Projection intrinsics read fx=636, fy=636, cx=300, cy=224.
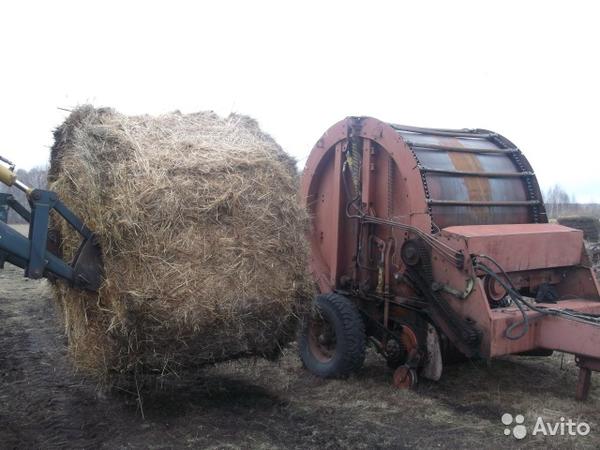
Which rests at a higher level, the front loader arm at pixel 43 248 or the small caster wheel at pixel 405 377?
the front loader arm at pixel 43 248

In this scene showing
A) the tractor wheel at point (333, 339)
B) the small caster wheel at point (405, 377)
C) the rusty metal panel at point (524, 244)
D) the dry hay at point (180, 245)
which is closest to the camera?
the dry hay at point (180, 245)

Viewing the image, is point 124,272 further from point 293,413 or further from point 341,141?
point 341,141

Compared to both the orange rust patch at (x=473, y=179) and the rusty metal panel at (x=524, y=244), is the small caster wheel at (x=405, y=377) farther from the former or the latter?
the orange rust patch at (x=473, y=179)

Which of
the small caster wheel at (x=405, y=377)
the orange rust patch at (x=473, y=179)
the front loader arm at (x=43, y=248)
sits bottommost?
the small caster wheel at (x=405, y=377)

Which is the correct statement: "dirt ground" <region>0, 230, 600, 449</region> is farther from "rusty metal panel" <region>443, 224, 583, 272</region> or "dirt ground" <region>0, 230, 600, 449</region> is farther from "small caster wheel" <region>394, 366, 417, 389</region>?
"rusty metal panel" <region>443, 224, 583, 272</region>

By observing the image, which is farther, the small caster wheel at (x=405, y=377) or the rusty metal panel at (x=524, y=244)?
Answer: the small caster wheel at (x=405, y=377)

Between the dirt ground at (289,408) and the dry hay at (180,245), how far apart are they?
0.45 meters

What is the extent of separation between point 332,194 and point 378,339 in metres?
1.72

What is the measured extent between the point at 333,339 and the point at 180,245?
99.4 inches

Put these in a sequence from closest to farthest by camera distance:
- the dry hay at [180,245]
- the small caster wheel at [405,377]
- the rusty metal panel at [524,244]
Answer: the dry hay at [180,245], the rusty metal panel at [524,244], the small caster wheel at [405,377]

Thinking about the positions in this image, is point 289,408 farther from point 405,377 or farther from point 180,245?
point 180,245

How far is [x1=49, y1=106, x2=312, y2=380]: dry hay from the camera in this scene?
4586 mm

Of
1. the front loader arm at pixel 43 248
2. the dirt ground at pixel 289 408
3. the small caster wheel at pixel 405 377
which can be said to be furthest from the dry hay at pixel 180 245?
the small caster wheel at pixel 405 377

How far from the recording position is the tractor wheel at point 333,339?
623 centimetres
